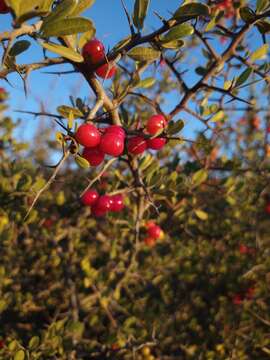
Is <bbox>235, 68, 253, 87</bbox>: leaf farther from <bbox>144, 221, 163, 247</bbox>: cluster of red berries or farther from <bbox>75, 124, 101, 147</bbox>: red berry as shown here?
<bbox>144, 221, 163, 247</bbox>: cluster of red berries

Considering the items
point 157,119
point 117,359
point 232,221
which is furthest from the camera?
point 232,221

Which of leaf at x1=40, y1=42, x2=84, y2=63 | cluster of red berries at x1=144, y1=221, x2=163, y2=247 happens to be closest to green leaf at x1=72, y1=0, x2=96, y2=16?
leaf at x1=40, y1=42, x2=84, y2=63

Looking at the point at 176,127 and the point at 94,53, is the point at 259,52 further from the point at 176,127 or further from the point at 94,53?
the point at 94,53

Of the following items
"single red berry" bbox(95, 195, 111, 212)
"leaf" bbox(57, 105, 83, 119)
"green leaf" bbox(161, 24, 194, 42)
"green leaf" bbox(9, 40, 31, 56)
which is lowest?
"single red berry" bbox(95, 195, 111, 212)

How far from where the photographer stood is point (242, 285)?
2900mm

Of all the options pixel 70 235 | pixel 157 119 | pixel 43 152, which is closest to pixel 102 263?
pixel 70 235

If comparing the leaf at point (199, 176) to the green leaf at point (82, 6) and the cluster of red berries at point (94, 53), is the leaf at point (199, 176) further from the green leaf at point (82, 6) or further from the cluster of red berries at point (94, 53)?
the green leaf at point (82, 6)

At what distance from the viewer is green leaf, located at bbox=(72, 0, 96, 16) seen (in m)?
0.89

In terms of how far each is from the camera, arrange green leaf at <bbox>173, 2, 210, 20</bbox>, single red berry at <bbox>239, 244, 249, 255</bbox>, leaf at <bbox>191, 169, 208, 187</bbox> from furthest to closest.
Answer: single red berry at <bbox>239, 244, 249, 255</bbox> < leaf at <bbox>191, 169, 208, 187</bbox> < green leaf at <bbox>173, 2, 210, 20</bbox>

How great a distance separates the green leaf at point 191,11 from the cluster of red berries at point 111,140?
0.33 meters

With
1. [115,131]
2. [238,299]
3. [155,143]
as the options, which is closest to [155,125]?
[155,143]

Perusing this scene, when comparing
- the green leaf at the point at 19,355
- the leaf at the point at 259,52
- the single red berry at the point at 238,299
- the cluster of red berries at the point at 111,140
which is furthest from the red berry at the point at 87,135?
the single red berry at the point at 238,299

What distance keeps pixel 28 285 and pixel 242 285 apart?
5.91 ft

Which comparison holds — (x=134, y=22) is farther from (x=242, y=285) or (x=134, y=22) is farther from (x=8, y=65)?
(x=242, y=285)
